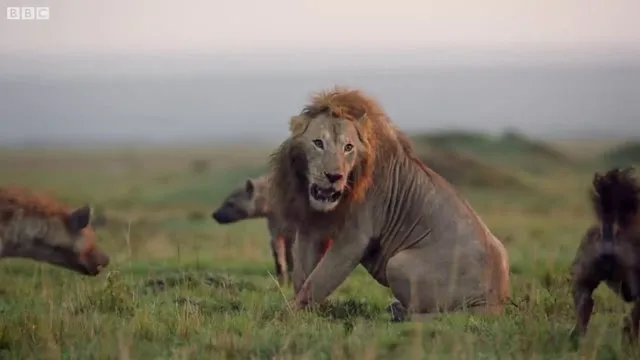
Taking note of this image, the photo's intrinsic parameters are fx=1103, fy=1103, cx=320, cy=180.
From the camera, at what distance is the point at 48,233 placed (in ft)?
13.0

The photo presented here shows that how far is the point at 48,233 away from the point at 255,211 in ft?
3.66

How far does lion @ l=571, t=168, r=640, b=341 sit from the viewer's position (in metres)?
2.93

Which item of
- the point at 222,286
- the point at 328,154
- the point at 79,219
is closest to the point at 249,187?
the point at 79,219

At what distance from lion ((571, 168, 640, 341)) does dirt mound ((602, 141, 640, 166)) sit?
2.07ft

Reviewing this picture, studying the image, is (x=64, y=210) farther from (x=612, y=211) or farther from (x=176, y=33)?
(x=612, y=211)

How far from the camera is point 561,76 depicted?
11.9 ft

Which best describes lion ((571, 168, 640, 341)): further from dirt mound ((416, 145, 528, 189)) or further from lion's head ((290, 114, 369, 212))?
dirt mound ((416, 145, 528, 189))

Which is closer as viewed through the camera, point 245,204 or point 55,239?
point 55,239

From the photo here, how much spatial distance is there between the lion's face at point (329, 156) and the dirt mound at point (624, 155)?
88 centimetres

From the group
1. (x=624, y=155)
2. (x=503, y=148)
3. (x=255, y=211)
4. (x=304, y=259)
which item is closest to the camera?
(x=304, y=259)

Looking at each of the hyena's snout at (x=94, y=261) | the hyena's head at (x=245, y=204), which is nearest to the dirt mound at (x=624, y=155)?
the hyena's head at (x=245, y=204)

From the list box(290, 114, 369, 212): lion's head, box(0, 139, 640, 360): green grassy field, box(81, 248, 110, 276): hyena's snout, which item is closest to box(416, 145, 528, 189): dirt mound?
box(0, 139, 640, 360): green grassy field

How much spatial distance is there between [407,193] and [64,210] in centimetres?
129

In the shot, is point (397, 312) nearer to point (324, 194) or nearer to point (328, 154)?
point (324, 194)
